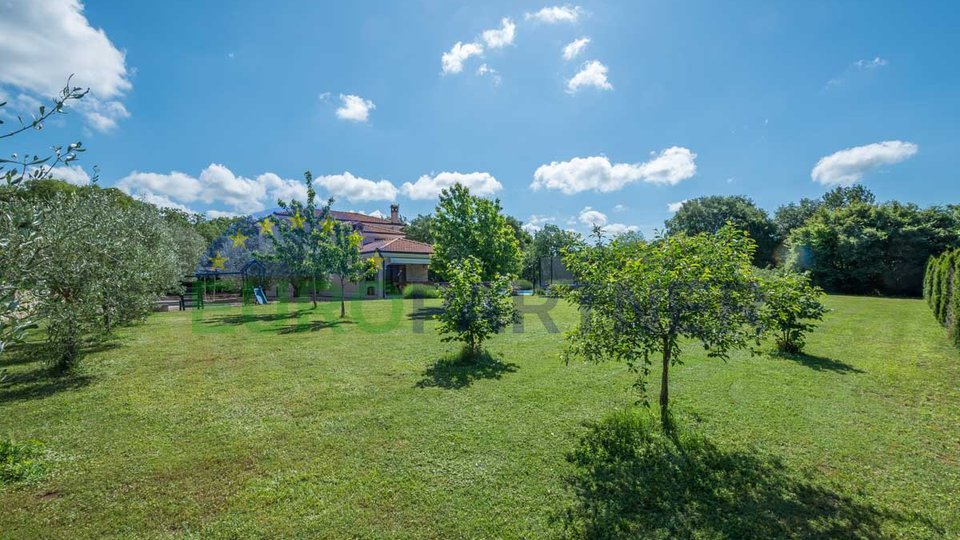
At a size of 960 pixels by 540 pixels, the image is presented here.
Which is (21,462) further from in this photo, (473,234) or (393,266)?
(393,266)

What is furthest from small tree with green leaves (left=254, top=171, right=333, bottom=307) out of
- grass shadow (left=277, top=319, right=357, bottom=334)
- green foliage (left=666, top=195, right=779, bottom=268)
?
green foliage (left=666, top=195, right=779, bottom=268)

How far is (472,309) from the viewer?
28.6 feet

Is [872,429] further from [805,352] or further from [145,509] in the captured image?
[145,509]

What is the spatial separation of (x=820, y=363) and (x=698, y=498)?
22.6 feet

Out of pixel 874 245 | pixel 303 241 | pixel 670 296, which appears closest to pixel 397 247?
pixel 303 241

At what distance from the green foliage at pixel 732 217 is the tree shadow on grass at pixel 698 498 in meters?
39.7

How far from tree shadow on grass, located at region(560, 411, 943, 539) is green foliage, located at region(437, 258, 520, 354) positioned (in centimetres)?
424

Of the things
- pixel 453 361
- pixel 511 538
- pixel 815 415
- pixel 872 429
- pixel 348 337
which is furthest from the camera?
pixel 348 337

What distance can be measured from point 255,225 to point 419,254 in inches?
509

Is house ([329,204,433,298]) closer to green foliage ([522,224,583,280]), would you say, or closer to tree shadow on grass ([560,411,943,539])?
green foliage ([522,224,583,280])

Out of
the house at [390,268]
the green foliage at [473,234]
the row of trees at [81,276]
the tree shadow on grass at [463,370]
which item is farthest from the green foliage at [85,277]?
the house at [390,268]

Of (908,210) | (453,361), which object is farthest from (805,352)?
(908,210)

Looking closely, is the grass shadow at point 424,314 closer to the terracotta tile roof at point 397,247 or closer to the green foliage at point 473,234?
the green foliage at point 473,234

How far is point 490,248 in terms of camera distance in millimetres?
18156
